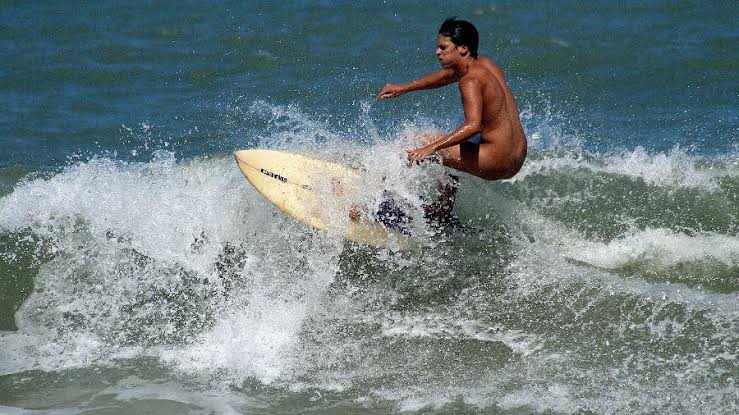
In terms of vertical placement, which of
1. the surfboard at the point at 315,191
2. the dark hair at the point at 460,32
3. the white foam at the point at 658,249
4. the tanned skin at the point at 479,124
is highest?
the dark hair at the point at 460,32

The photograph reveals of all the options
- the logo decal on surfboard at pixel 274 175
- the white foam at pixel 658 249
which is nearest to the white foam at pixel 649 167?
the white foam at pixel 658 249

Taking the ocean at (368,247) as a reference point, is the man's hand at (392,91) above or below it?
above

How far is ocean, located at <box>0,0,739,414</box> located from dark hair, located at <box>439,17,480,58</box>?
843 millimetres

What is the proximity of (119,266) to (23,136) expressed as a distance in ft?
11.6

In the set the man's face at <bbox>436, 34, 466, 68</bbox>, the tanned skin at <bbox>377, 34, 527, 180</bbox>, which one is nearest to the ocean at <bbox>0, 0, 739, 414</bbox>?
the tanned skin at <bbox>377, 34, 527, 180</bbox>

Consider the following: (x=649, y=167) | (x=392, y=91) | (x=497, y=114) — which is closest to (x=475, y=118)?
(x=497, y=114)

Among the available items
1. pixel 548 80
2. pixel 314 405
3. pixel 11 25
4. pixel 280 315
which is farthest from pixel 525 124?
pixel 11 25

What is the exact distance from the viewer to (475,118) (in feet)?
19.0

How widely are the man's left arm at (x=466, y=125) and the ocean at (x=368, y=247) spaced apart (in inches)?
20.8

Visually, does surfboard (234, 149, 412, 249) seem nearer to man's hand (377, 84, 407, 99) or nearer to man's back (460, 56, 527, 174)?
man's hand (377, 84, 407, 99)

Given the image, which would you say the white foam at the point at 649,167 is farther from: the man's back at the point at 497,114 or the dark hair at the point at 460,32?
the dark hair at the point at 460,32

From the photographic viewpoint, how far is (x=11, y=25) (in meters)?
13.0

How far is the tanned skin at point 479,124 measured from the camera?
5.84 m

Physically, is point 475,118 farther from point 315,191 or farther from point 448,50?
point 315,191
